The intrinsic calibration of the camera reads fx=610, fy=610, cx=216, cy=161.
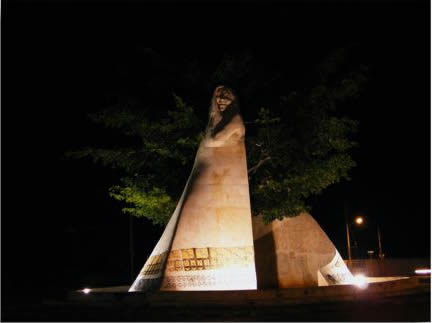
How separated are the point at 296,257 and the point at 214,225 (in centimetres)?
400

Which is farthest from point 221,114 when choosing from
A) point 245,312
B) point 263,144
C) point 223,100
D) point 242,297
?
point 245,312

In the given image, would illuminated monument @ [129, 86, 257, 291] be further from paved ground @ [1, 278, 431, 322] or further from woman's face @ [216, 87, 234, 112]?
paved ground @ [1, 278, 431, 322]

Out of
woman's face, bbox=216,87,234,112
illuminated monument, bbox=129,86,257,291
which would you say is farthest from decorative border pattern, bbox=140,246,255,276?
woman's face, bbox=216,87,234,112

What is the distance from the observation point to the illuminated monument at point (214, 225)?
51.9 ft

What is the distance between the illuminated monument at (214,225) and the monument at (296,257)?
2.94 m

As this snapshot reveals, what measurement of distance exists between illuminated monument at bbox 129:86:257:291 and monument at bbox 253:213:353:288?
2.94 m

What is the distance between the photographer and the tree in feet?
64.3

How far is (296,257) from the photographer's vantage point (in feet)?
62.8

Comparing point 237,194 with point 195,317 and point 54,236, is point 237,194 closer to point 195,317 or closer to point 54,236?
point 195,317

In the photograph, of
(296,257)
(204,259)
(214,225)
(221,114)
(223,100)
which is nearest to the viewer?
(204,259)

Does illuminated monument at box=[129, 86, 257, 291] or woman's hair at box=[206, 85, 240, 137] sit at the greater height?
woman's hair at box=[206, 85, 240, 137]

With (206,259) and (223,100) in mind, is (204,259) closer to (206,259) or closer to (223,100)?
(206,259)

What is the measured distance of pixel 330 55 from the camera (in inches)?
842

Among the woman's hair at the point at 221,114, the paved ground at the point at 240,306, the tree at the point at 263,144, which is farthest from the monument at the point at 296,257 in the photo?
the woman's hair at the point at 221,114
